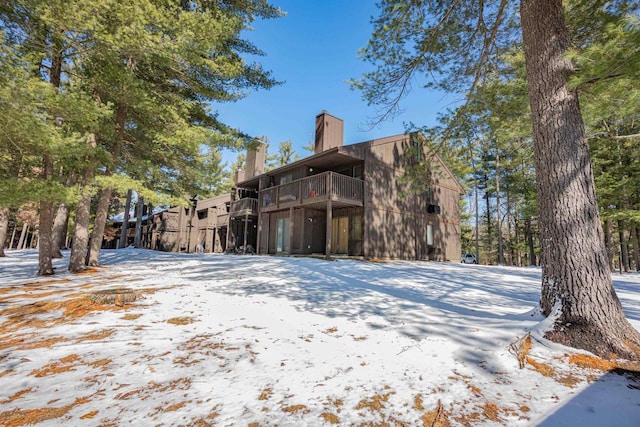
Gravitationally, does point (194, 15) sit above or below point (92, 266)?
above

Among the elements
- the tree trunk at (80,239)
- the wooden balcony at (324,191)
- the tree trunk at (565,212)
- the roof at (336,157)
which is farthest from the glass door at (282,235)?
the tree trunk at (565,212)

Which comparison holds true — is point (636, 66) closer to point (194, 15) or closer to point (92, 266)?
point (194, 15)

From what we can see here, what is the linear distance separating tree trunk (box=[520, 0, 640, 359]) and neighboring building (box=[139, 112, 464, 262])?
8855mm

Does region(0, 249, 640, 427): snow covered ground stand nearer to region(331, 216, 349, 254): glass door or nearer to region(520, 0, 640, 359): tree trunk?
region(520, 0, 640, 359): tree trunk

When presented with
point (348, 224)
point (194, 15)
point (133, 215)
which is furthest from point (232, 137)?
point (133, 215)

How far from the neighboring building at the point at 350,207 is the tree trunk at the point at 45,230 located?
9.20 meters

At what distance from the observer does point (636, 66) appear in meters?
2.97

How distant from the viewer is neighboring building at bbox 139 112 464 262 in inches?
571

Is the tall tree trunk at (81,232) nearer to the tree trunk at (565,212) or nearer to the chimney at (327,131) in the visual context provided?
the tree trunk at (565,212)

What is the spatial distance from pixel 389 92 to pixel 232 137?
16.3 ft

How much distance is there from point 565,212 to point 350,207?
12.2 meters

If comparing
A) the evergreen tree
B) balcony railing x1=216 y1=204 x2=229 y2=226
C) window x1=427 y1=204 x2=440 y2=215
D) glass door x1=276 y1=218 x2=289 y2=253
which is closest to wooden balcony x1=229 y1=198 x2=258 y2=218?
glass door x1=276 y1=218 x2=289 y2=253

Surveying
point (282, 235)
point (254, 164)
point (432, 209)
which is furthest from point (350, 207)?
point (254, 164)

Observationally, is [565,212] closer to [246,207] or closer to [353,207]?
[353,207]
